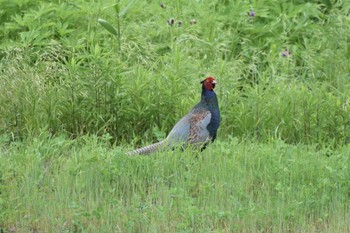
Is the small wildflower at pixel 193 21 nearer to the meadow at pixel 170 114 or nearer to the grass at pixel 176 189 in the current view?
the meadow at pixel 170 114

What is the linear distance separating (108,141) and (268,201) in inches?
83.3

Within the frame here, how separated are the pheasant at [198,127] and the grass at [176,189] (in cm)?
16

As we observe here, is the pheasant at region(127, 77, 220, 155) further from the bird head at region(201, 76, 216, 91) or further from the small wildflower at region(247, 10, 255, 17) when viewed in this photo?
the small wildflower at region(247, 10, 255, 17)

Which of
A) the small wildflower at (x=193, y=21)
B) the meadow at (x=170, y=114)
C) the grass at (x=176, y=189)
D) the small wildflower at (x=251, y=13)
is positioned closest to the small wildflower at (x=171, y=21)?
the meadow at (x=170, y=114)

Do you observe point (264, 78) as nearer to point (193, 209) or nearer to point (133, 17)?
point (133, 17)

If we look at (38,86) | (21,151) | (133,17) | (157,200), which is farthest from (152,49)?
(157,200)

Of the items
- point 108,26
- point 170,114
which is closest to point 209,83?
point 170,114

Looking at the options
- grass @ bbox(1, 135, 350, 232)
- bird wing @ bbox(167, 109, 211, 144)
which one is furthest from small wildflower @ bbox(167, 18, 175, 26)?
grass @ bbox(1, 135, 350, 232)

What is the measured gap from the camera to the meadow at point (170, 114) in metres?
7.05

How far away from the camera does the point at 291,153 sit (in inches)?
320

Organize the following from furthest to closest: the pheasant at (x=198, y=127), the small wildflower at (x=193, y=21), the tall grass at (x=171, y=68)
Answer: the small wildflower at (x=193, y=21) < the tall grass at (x=171, y=68) < the pheasant at (x=198, y=127)

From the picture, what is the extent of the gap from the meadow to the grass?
13 millimetres

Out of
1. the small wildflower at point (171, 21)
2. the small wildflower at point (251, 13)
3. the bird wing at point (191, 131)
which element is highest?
the small wildflower at point (251, 13)

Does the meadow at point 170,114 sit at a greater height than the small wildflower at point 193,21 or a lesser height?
lesser
